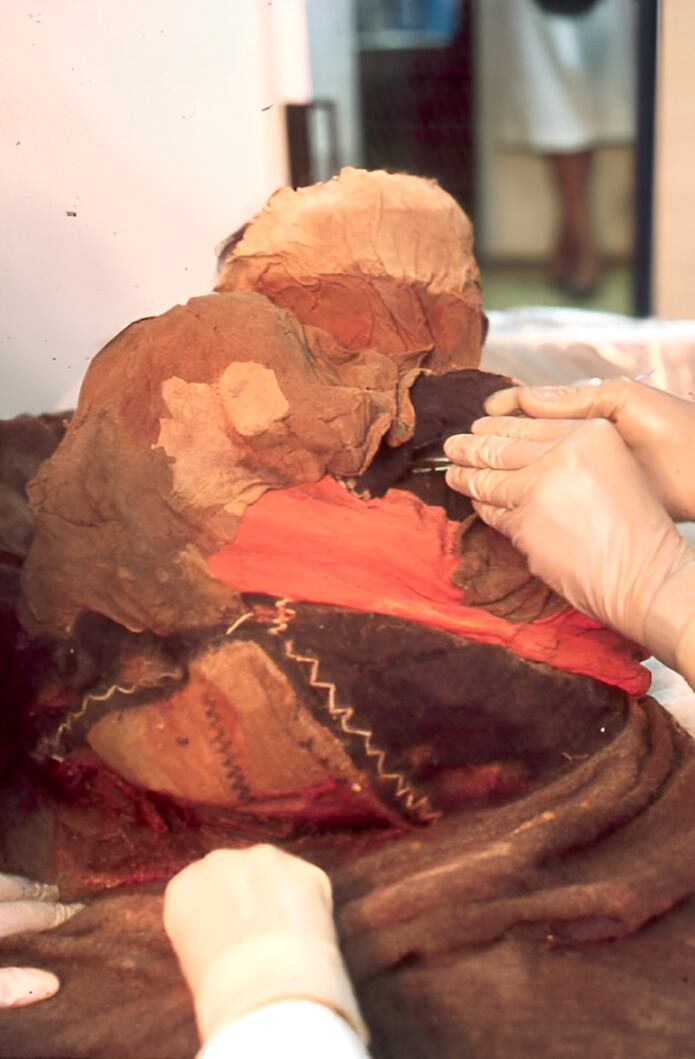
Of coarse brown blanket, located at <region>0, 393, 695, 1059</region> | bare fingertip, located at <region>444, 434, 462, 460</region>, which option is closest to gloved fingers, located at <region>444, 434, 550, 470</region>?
bare fingertip, located at <region>444, 434, 462, 460</region>

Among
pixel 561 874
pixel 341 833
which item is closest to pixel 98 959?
pixel 341 833

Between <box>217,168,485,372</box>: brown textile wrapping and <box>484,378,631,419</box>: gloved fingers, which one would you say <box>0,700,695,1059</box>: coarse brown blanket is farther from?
<box>217,168,485,372</box>: brown textile wrapping

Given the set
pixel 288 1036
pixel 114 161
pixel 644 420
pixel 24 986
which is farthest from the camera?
pixel 114 161

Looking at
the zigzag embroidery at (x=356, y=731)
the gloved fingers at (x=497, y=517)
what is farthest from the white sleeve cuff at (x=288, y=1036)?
the gloved fingers at (x=497, y=517)

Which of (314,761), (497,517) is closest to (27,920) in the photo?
(314,761)

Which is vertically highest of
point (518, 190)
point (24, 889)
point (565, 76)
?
point (565, 76)

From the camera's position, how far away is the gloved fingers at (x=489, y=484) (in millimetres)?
922

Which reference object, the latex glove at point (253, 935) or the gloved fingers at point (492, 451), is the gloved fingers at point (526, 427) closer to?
the gloved fingers at point (492, 451)

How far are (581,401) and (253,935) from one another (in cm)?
50

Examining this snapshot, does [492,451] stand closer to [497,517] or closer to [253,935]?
[497,517]

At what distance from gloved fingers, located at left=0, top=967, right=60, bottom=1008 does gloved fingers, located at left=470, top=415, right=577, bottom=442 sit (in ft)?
1.79

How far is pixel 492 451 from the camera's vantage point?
3.11 feet

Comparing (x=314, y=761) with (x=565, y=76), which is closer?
(x=314, y=761)

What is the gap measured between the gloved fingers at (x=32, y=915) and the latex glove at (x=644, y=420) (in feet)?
1.74
